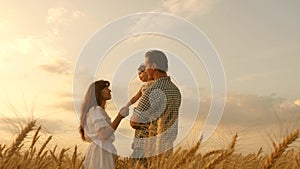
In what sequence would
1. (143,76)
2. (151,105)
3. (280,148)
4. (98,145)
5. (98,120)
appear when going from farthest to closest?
(143,76) < (98,145) < (98,120) < (151,105) < (280,148)

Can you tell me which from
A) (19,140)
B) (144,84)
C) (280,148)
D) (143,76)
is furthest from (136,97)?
(280,148)

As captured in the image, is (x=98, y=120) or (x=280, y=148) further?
(x=98, y=120)

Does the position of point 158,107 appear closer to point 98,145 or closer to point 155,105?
point 155,105

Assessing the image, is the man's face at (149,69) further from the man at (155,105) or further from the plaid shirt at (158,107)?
the plaid shirt at (158,107)

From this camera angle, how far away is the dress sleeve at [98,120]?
14.3 feet

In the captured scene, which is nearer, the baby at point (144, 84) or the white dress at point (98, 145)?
the white dress at point (98, 145)

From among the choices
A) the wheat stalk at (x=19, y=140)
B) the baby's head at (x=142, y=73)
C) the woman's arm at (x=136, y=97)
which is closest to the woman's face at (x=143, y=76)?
the baby's head at (x=142, y=73)

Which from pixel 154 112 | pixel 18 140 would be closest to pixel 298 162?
pixel 18 140

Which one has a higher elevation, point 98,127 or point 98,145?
point 98,127

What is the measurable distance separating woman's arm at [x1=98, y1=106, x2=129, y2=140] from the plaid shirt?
0.11 m

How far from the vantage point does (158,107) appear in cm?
436

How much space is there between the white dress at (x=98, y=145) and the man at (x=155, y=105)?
1.18ft

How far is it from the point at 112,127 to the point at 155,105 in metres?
0.49

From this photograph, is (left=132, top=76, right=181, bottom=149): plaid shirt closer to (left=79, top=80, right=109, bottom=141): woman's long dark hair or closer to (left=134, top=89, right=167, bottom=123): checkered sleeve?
(left=134, top=89, right=167, bottom=123): checkered sleeve
